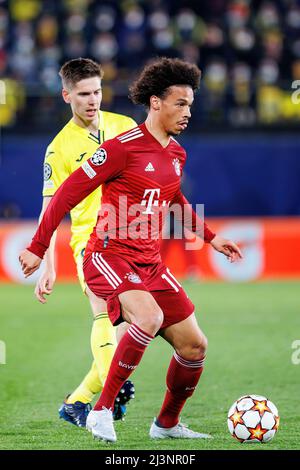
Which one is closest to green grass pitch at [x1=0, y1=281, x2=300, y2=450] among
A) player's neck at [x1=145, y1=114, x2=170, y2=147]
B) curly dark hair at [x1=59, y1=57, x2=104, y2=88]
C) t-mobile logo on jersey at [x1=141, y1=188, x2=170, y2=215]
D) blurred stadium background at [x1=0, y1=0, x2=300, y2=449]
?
blurred stadium background at [x1=0, y1=0, x2=300, y2=449]

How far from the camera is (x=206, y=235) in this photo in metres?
6.65

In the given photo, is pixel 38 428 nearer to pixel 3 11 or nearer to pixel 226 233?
pixel 226 233

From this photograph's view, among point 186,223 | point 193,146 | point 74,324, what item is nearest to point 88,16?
Answer: point 193,146

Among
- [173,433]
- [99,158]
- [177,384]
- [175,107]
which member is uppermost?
[175,107]

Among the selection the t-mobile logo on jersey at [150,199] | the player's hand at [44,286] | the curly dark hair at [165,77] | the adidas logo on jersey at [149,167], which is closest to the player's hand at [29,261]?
the player's hand at [44,286]

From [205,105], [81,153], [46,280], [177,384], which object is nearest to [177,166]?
[81,153]

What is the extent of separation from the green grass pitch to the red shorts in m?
0.77

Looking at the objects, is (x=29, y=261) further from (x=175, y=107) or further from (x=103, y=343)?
(x=175, y=107)

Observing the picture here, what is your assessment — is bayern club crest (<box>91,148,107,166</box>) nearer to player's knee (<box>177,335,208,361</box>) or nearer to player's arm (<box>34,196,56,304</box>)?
player's arm (<box>34,196,56,304</box>)

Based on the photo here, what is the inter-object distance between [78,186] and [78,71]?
1291mm

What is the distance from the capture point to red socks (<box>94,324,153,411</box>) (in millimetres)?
5785
